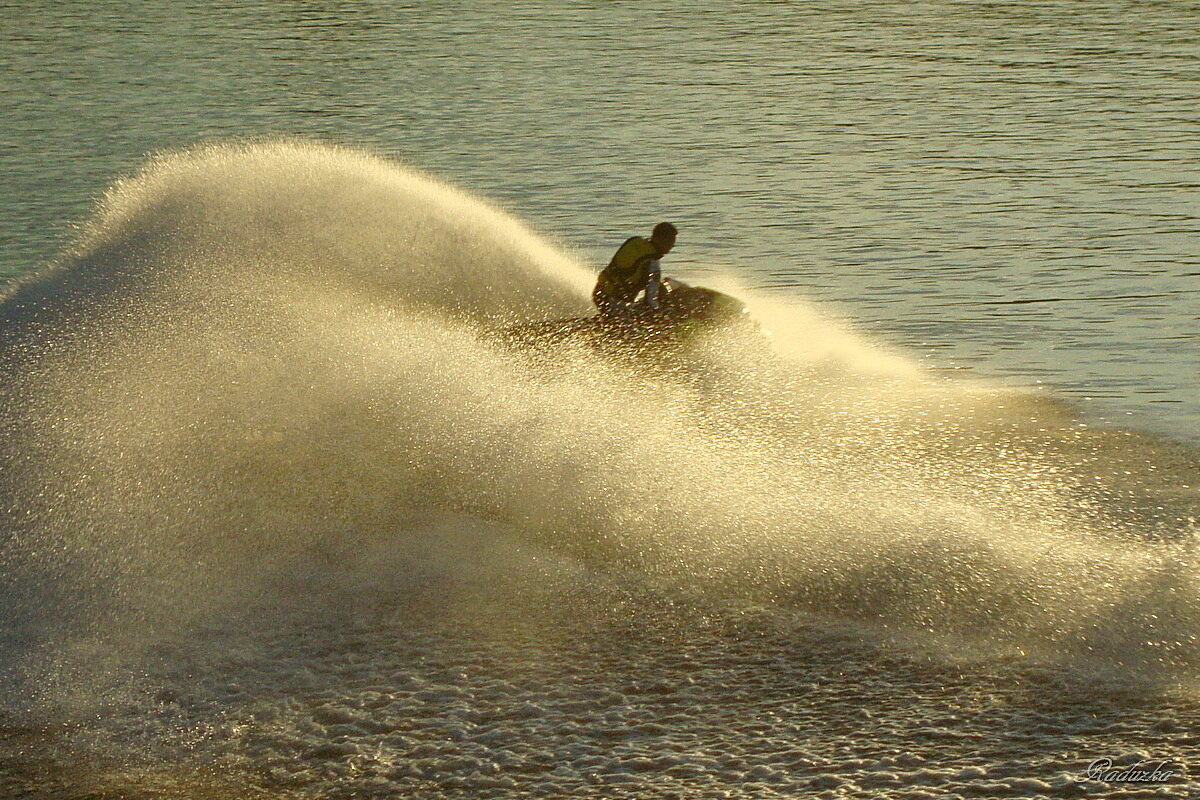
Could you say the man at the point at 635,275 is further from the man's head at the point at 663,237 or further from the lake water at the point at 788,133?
the lake water at the point at 788,133

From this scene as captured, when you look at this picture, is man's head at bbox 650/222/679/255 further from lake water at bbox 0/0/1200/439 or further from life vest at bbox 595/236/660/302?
lake water at bbox 0/0/1200/439

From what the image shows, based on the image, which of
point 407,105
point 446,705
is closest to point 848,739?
point 446,705

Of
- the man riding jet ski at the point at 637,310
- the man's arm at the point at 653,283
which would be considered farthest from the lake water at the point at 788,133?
the man's arm at the point at 653,283

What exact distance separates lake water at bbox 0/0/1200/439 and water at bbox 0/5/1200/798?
0.89 ft

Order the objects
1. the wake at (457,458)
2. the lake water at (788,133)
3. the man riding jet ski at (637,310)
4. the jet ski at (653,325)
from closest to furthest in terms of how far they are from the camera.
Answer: the wake at (457,458) < the jet ski at (653,325) < the man riding jet ski at (637,310) < the lake water at (788,133)

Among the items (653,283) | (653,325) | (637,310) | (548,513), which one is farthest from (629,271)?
(548,513)

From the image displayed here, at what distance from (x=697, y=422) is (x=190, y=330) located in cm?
476

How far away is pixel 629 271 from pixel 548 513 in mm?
4397

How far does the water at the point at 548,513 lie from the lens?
827 centimetres

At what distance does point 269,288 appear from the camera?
15562mm

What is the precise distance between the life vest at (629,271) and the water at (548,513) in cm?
85

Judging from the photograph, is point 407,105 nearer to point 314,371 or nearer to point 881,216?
point 881,216

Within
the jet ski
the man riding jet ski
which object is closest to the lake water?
the jet ski

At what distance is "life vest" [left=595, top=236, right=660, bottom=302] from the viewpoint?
49.3 ft
